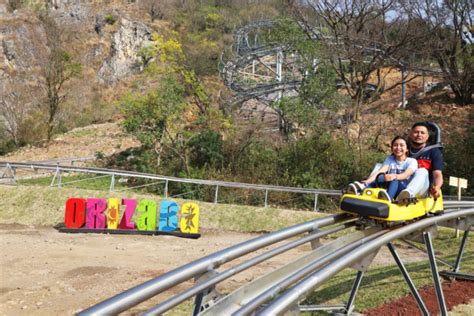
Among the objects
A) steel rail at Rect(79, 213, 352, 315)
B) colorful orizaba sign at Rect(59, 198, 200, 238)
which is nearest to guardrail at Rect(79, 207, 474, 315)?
steel rail at Rect(79, 213, 352, 315)

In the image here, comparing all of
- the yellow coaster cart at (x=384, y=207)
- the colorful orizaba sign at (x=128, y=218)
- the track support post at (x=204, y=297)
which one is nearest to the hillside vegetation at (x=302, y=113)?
the colorful orizaba sign at (x=128, y=218)

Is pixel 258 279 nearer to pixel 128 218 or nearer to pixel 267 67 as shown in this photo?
pixel 128 218

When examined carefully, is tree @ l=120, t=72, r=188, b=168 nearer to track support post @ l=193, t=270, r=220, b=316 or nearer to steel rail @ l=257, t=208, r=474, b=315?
steel rail @ l=257, t=208, r=474, b=315

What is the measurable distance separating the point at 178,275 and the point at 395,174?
304 centimetres

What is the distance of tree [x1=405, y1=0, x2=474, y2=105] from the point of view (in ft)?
70.5

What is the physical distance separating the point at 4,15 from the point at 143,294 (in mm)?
60476

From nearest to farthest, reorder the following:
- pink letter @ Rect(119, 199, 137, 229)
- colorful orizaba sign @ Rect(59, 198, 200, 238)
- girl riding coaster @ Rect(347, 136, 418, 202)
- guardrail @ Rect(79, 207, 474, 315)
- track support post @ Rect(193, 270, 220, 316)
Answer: guardrail @ Rect(79, 207, 474, 315), track support post @ Rect(193, 270, 220, 316), girl riding coaster @ Rect(347, 136, 418, 202), colorful orizaba sign @ Rect(59, 198, 200, 238), pink letter @ Rect(119, 199, 137, 229)

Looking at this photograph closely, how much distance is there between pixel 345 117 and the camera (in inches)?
803

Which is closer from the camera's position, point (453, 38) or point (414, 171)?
point (414, 171)

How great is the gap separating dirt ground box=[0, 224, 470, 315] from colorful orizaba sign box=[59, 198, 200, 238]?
33 cm

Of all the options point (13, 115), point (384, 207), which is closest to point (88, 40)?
point (13, 115)

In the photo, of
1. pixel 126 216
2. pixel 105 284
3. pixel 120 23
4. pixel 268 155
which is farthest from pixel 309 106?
pixel 120 23

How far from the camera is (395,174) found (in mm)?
4609

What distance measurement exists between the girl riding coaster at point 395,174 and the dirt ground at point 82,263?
3404 millimetres
